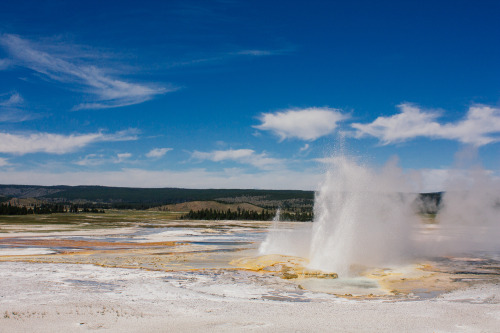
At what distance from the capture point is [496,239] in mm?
42281

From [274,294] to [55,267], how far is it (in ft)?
43.2

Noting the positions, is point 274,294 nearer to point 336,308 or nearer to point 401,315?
point 336,308

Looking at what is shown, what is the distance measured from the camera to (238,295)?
1716cm

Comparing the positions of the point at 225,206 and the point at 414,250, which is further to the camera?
the point at 225,206

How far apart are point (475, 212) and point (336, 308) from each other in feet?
96.5

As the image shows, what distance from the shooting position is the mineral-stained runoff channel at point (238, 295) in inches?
509

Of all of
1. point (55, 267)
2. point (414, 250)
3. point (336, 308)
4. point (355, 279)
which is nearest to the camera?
point (336, 308)

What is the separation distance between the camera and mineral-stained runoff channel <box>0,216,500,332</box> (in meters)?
12.9

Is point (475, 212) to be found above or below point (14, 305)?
above

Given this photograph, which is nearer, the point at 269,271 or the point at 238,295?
the point at 238,295

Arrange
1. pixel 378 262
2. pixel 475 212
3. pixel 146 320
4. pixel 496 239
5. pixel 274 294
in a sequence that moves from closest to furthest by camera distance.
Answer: pixel 146 320, pixel 274 294, pixel 378 262, pixel 475 212, pixel 496 239

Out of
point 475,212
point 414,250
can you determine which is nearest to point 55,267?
point 414,250

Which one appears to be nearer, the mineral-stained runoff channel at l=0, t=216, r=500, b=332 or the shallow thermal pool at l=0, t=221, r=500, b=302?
the mineral-stained runoff channel at l=0, t=216, r=500, b=332

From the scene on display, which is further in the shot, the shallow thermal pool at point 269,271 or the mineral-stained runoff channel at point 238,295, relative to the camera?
the shallow thermal pool at point 269,271
